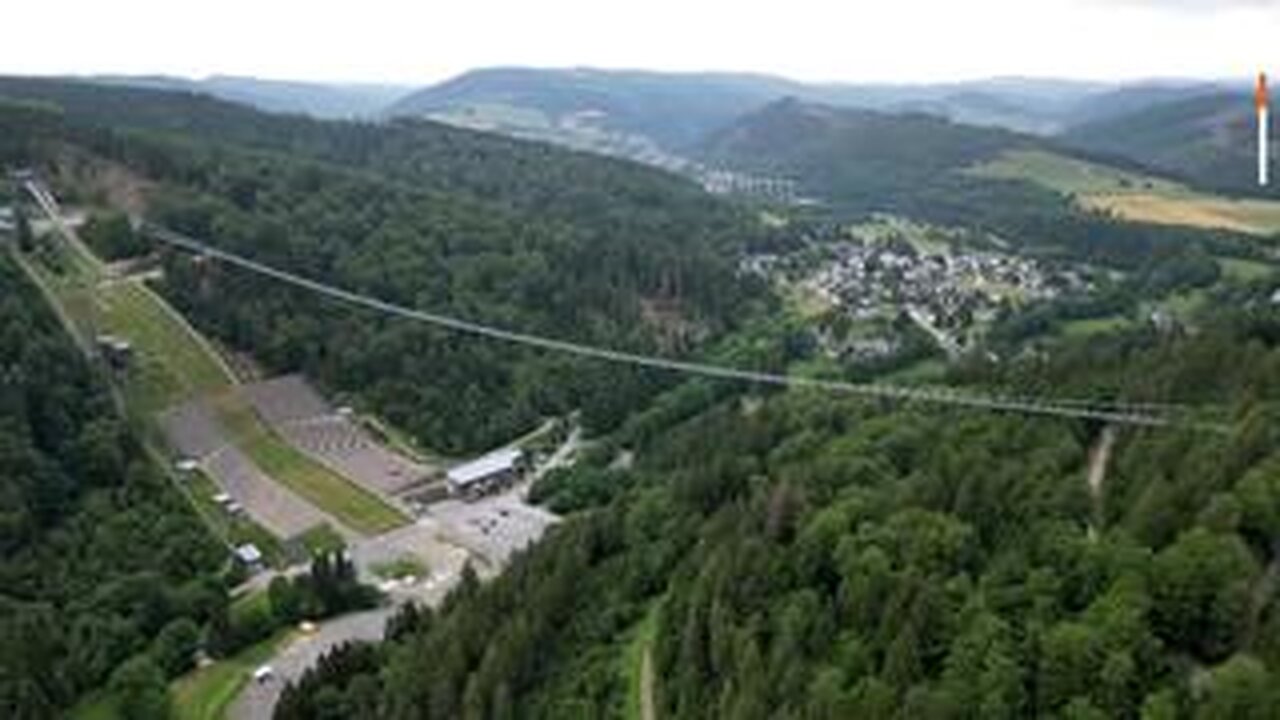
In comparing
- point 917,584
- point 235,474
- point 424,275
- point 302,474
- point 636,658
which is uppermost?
point 917,584

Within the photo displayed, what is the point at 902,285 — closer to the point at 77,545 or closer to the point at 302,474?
the point at 302,474

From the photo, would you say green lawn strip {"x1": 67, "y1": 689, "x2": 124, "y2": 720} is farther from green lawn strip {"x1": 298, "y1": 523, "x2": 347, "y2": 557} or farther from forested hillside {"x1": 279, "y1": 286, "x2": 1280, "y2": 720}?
green lawn strip {"x1": 298, "y1": 523, "x2": 347, "y2": 557}

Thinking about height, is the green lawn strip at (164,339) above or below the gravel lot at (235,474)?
above

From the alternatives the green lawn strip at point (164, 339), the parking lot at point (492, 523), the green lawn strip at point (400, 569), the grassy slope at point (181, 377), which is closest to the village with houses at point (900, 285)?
the parking lot at point (492, 523)

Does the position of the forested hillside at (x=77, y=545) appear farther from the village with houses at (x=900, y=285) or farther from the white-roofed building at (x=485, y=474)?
the village with houses at (x=900, y=285)

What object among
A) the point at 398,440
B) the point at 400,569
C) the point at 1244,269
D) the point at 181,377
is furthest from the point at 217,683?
the point at 1244,269

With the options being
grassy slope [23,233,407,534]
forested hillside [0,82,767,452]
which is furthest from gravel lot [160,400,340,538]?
forested hillside [0,82,767,452]
